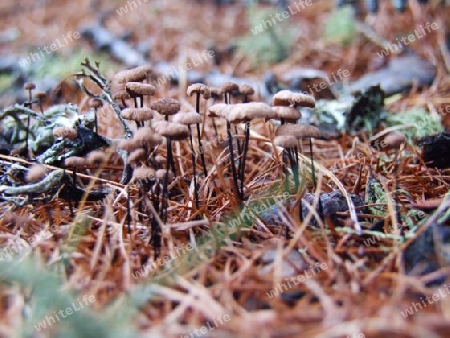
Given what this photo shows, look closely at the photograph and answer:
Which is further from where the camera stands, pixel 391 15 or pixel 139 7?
pixel 139 7

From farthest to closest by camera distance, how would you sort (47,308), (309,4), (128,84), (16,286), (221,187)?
(309,4), (221,187), (128,84), (16,286), (47,308)

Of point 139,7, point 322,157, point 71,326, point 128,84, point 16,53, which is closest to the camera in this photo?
point 71,326

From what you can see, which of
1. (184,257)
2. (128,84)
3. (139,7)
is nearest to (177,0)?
(139,7)

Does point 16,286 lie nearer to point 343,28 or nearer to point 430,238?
point 430,238

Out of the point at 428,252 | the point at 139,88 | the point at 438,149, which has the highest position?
the point at 139,88
